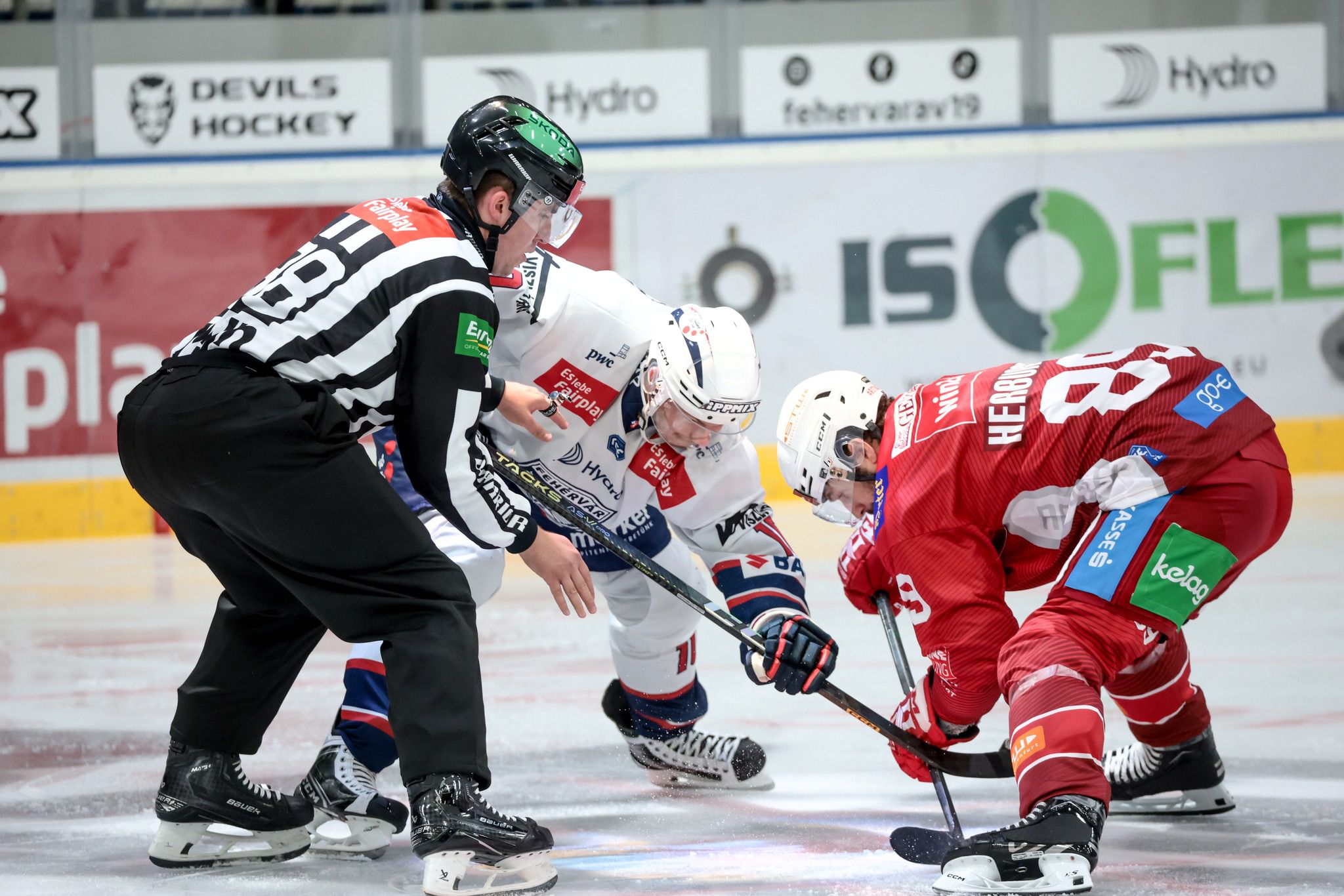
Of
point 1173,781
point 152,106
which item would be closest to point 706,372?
point 1173,781

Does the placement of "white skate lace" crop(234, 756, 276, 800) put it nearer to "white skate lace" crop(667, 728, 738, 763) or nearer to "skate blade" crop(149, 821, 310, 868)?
"skate blade" crop(149, 821, 310, 868)

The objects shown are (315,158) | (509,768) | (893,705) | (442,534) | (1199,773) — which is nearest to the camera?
(1199,773)

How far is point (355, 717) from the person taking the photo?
294 centimetres

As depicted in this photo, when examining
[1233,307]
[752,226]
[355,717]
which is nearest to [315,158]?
[752,226]

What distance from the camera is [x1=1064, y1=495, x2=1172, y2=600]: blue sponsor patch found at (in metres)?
2.47

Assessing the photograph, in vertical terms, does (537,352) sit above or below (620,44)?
below

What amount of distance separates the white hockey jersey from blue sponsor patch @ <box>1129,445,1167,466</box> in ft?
2.97

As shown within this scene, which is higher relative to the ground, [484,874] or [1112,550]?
[1112,550]

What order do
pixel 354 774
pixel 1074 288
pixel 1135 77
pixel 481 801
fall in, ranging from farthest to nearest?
pixel 1135 77, pixel 1074 288, pixel 354 774, pixel 481 801

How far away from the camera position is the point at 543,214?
2734 mm

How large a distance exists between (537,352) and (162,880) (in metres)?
1.26

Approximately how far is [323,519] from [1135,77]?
7199 mm

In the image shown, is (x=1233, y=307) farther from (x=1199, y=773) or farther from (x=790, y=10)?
(x=1199, y=773)

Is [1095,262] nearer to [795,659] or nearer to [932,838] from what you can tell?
[795,659]
